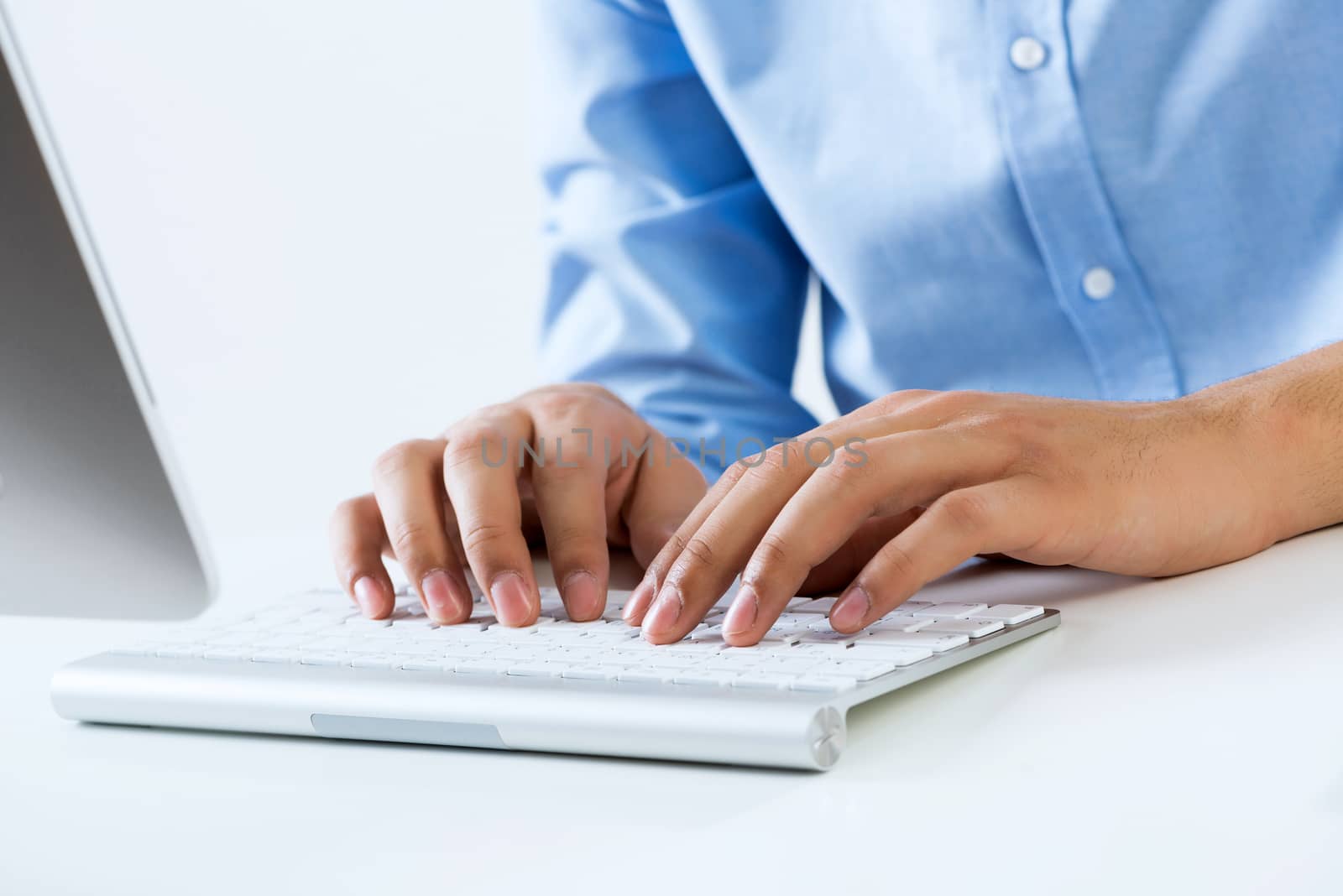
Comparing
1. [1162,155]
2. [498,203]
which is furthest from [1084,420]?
[498,203]

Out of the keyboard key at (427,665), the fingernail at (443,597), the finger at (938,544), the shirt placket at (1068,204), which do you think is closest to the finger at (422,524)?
the fingernail at (443,597)

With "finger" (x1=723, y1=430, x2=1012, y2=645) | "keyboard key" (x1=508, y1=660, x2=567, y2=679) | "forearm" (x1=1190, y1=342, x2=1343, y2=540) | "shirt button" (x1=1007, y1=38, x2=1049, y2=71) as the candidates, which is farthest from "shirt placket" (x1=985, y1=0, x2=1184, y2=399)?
"keyboard key" (x1=508, y1=660, x2=567, y2=679)

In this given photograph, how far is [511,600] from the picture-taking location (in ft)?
1.93

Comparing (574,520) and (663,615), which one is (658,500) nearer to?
(574,520)

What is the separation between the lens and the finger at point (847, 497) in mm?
520

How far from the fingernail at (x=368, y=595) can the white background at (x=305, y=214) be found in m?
1.60

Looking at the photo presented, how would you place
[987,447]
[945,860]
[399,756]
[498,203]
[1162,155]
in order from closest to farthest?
[945,860] < [399,756] < [987,447] < [1162,155] < [498,203]

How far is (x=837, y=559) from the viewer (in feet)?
2.17

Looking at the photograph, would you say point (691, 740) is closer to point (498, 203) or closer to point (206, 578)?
point (206, 578)

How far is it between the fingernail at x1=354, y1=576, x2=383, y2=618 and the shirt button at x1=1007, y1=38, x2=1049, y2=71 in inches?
24.1

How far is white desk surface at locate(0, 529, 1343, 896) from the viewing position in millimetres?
333

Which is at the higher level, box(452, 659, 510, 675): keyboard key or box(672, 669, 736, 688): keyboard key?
box(452, 659, 510, 675): keyboard key

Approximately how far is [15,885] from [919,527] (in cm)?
36

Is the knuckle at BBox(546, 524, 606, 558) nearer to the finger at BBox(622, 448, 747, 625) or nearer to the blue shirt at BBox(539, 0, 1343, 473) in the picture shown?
the finger at BBox(622, 448, 747, 625)
